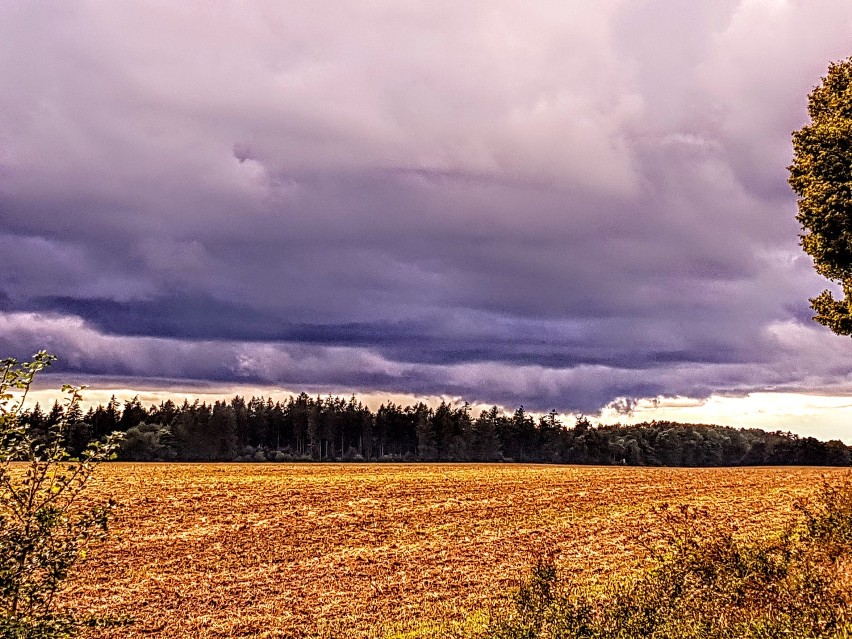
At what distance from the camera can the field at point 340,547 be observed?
19344mm

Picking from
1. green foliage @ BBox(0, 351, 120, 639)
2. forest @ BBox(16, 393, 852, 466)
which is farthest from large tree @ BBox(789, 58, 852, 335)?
forest @ BBox(16, 393, 852, 466)

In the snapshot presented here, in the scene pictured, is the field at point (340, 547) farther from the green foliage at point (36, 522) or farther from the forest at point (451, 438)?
the forest at point (451, 438)

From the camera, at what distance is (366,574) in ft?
78.5

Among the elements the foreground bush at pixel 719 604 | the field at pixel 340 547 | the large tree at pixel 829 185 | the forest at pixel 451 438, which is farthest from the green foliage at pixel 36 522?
the forest at pixel 451 438

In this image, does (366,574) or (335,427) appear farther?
(335,427)

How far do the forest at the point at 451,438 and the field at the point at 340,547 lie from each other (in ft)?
307

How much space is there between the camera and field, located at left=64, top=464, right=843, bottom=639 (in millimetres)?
19344

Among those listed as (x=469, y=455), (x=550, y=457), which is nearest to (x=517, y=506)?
(x=469, y=455)

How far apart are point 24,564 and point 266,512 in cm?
3075

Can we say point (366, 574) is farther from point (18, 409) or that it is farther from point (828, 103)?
point (828, 103)

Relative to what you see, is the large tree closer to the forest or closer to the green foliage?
the green foliage

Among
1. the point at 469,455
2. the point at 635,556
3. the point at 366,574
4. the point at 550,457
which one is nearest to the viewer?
the point at 366,574

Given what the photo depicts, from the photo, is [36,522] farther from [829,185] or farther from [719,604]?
[829,185]

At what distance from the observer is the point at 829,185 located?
22156mm
